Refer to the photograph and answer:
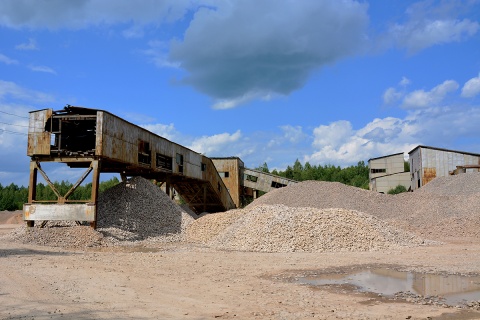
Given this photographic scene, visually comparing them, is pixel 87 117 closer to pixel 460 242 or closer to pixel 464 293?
pixel 464 293

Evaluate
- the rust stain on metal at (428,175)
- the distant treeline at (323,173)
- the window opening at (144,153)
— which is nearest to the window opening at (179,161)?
the window opening at (144,153)

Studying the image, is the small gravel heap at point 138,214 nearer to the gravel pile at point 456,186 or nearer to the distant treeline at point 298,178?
the gravel pile at point 456,186

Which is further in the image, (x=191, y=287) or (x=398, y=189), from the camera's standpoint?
(x=398, y=189)

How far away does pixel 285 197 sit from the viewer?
112 feet

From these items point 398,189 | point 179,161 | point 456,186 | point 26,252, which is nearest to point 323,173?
point 398,189

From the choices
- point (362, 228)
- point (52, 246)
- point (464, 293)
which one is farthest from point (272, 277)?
point (52, 246)

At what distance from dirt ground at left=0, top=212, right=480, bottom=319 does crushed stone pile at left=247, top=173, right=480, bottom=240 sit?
10482 millimetres

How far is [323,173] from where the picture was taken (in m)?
79.8

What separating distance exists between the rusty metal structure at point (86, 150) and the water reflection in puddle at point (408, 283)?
12.4 m

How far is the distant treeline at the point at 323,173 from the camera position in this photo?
78.2 m

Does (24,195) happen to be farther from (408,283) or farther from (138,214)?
(408,283)

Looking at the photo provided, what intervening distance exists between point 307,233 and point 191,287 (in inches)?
398

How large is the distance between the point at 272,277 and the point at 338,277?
1.78 metres

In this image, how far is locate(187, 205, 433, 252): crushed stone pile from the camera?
1827 cm
